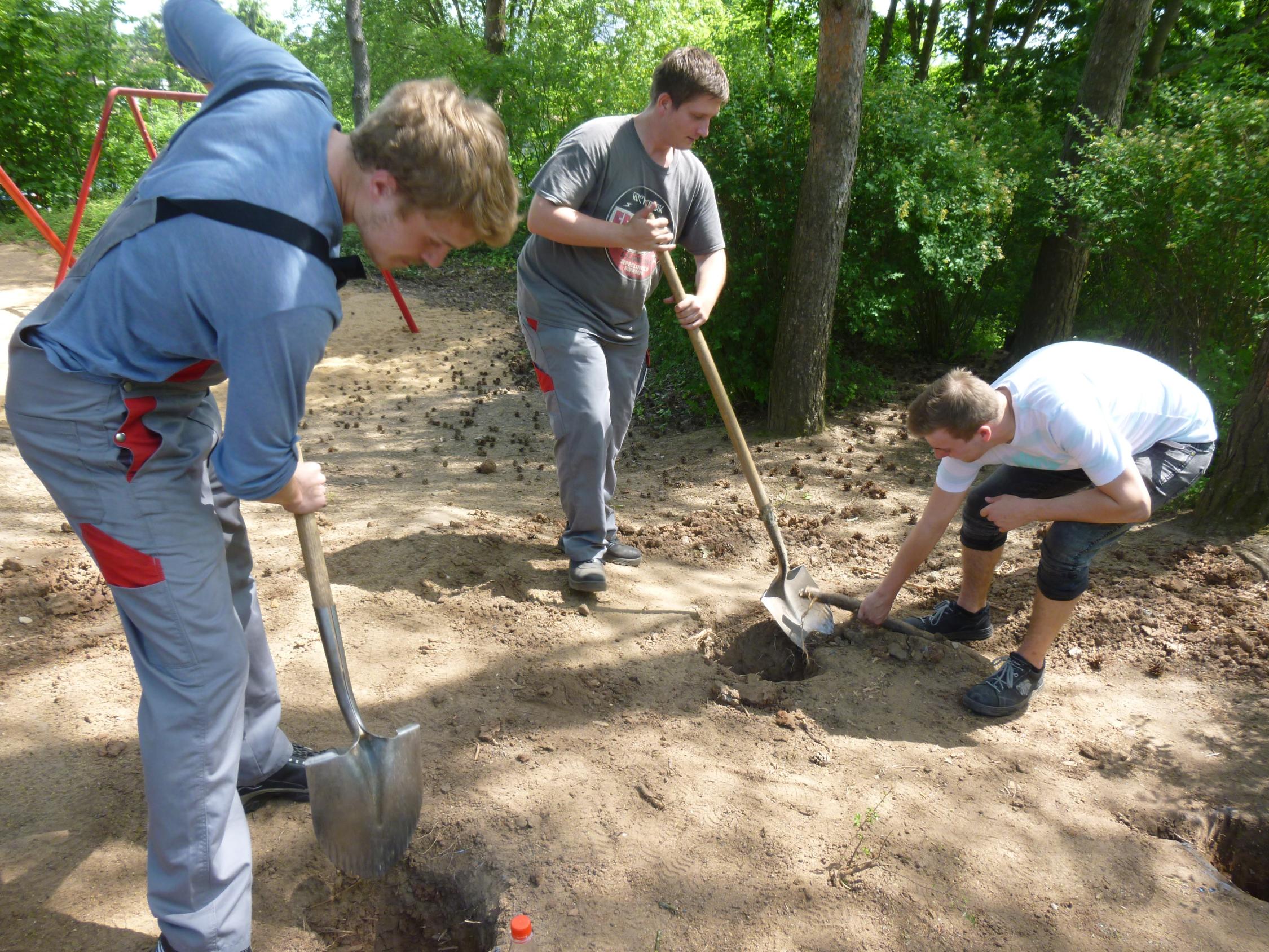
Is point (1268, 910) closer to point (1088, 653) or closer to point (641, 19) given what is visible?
point (1088, 653)

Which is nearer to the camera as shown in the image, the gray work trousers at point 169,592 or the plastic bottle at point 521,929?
the gray work trousers at point 169,592

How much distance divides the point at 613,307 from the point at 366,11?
24549mm

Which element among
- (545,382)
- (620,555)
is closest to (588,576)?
(620,555)

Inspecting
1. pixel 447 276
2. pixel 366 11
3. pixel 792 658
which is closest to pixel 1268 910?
pixel 792 658

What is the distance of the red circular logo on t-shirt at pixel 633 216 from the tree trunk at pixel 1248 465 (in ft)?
10.3

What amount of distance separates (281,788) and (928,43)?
15836mm

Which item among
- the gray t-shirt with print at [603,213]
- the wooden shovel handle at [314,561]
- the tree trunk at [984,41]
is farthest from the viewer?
the tree trunk at [984,41]

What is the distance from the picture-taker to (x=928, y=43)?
14.5 meters

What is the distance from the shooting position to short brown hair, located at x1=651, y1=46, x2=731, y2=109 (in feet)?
11.1

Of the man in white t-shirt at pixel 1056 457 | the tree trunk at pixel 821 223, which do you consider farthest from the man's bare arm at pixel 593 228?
the tree trunk at pixel 821 223

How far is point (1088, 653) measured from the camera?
3.76 meters

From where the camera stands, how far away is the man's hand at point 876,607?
3686 mm

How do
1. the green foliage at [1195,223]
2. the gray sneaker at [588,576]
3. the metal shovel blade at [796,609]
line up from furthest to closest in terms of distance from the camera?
the green foliage at [1195,223] < the gray sneaker at [588,576] < the metal shovel blade at [796,609]

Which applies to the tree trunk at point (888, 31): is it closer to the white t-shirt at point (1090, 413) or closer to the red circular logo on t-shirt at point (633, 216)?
the red circular logo on t-shirt at point (633, 216)
